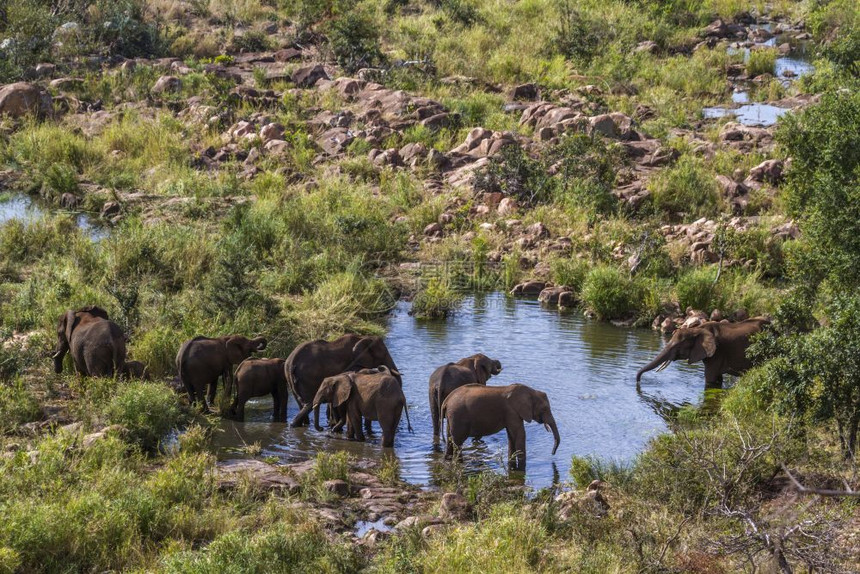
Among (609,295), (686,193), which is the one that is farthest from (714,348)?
(686,193)

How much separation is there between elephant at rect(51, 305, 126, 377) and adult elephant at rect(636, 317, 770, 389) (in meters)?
6.54

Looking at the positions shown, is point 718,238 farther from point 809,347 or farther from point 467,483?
point 467,483

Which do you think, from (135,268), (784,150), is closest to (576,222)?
(784,150)

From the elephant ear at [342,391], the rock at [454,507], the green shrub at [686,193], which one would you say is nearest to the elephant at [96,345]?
the elephant ear at [342,391]

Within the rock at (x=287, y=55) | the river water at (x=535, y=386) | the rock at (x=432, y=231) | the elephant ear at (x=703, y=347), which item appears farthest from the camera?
the rock at (x=287, y=55)

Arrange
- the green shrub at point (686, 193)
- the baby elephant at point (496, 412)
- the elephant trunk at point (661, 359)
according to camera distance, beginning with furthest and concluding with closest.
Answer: the green shrub at point (686, 193)
the elephant trunk at point (661, 359)
the baby elephant at point (496, 412)

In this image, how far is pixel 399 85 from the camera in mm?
29578

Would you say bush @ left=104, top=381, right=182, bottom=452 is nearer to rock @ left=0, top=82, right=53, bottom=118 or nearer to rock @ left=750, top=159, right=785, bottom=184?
rock @ left=750, top=159, right=785, bottom=184

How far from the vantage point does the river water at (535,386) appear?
11.6 meters

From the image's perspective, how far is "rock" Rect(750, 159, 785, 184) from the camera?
21.9 metres

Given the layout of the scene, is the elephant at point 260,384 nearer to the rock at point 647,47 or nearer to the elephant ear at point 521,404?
the elephant ear at point 521,404

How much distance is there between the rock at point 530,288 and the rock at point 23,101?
14.7 meters

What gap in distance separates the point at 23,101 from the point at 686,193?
54.3 feet

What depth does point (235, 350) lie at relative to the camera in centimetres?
1259
